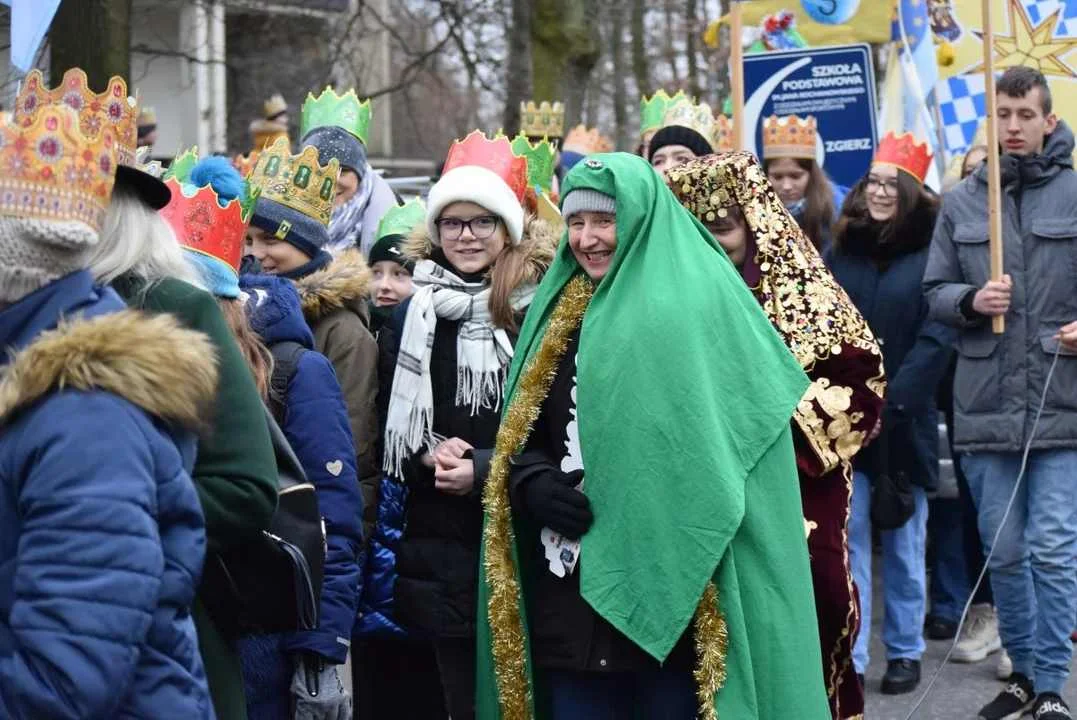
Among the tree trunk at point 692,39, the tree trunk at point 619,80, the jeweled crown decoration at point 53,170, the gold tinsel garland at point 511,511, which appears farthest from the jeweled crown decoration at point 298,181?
the tree trunk at point 619,80

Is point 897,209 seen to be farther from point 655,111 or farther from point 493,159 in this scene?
point 655,111

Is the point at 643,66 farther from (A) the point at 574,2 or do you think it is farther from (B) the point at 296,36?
(A) the point at 574,2

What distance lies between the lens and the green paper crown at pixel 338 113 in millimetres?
7844

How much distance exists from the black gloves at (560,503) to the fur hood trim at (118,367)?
1.53 meters

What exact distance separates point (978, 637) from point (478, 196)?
149 inches

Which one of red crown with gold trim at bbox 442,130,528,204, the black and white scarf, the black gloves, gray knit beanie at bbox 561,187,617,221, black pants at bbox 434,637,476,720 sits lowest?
→ black pants at bbox 434,637,476,720

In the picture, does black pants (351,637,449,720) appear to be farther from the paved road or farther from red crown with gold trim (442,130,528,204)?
the paved road

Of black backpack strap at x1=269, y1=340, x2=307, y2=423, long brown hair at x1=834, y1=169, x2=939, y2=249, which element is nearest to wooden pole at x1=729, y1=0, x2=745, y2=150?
long brown hair at x1=834, y1=169, x2=939, y2=249

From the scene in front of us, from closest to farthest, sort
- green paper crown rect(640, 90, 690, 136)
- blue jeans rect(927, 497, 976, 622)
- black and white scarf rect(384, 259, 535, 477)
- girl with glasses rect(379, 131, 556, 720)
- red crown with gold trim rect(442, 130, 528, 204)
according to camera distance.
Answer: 1. girl with glasses rect(379, 131, 556, 720)
2. black and white scarf rect(384, 259, 535, 477)
3. red crown with gold trim rect(442, 130, 528, 204)
4. blue jeans rect(927, 497, 976, 622)
5. green paper crown rect(640, 90, 690, 136)

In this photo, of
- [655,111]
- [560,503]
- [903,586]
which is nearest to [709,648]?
[560,503]

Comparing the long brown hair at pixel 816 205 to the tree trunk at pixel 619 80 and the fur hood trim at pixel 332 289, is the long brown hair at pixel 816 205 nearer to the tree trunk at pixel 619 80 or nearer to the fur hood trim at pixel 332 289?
the fur hood trim at pixel 332 289

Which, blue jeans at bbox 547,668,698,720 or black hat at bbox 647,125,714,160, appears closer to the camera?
blue jeans at bbox 547,668,698,720

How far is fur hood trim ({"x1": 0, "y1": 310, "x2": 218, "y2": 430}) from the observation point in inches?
107

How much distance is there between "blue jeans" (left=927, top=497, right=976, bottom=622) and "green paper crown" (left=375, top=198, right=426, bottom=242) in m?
3.22
